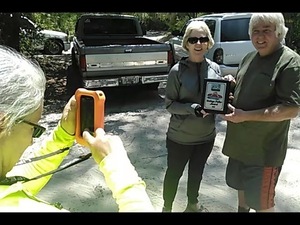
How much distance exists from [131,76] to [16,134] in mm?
5606

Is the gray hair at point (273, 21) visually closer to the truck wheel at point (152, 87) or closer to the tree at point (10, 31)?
the truck wheel at point (152, 87)

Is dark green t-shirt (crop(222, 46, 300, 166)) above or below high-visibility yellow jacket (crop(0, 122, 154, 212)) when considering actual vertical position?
below

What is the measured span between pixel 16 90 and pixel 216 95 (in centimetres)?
149

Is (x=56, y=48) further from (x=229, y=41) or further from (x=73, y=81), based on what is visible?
(x=229, y=41)

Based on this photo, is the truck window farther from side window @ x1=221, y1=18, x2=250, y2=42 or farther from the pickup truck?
side window @ x1=221, y1=18, x2=250, y2=42

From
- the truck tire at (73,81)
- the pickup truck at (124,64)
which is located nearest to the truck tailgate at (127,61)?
the pickup truck at (124,64)

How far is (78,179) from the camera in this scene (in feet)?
11.8

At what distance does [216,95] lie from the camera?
2.16 meters

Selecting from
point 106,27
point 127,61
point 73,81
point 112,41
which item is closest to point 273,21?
point 127,61

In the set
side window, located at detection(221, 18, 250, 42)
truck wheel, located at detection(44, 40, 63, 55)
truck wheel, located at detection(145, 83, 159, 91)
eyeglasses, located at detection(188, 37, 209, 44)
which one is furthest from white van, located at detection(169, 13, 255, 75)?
truck wheel, located at detection(44, 40, 63, 55)

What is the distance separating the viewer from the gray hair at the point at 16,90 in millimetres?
833

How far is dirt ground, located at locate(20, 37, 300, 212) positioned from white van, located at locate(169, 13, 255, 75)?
1.88 metres

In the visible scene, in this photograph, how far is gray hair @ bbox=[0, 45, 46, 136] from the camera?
0.83 metres
